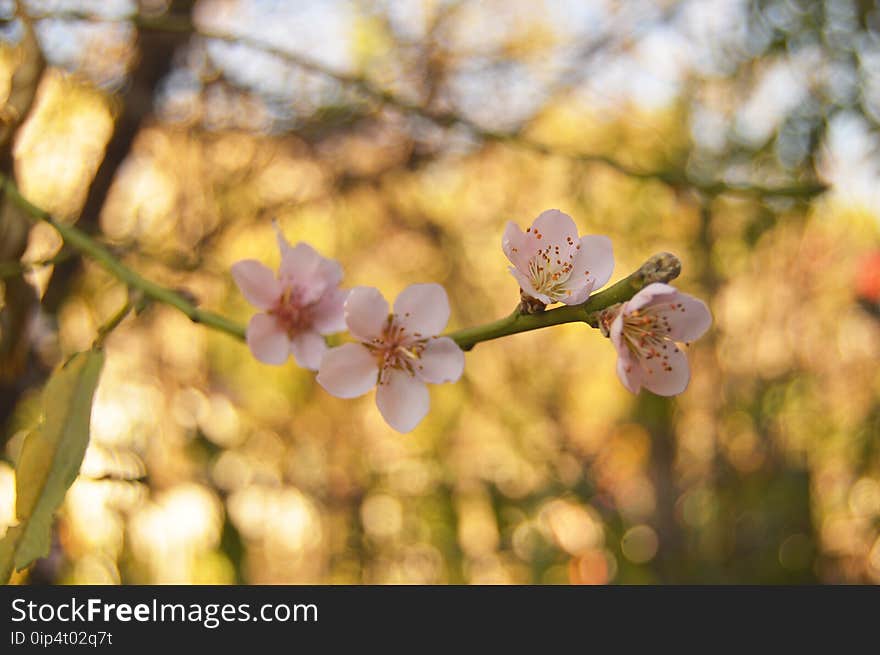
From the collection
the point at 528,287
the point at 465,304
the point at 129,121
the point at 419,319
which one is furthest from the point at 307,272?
the point at 465,304

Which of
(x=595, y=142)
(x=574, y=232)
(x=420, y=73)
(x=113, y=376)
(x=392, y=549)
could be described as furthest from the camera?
(x=595, y=142)

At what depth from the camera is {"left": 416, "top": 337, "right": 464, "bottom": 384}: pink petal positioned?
1.55 feet

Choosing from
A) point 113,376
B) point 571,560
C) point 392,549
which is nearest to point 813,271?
point 571,560

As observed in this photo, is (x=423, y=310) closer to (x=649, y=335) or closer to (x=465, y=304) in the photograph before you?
(x=649, y=335)

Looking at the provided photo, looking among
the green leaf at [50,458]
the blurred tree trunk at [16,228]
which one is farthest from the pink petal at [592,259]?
the blurred tree trunk at [16,228]

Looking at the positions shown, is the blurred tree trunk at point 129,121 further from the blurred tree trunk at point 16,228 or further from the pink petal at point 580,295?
the pink petal at point 580,295

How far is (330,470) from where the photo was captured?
6.61 feet

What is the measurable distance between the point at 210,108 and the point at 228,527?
72 centimetres

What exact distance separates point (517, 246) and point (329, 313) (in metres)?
0.18

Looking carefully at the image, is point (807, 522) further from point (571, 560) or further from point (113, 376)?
point (113, 376)

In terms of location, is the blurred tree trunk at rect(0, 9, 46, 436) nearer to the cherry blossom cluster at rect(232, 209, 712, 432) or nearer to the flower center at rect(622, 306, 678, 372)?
the cherry blossom cluster at rect(232, 209, 712, 432)

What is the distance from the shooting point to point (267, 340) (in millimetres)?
577

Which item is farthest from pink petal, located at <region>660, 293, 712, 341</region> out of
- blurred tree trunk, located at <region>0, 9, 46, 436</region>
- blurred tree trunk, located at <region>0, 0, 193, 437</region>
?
blurred tree trunk, located at <region>0, 0, 193, 437</region>

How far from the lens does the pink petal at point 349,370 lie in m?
0.50
